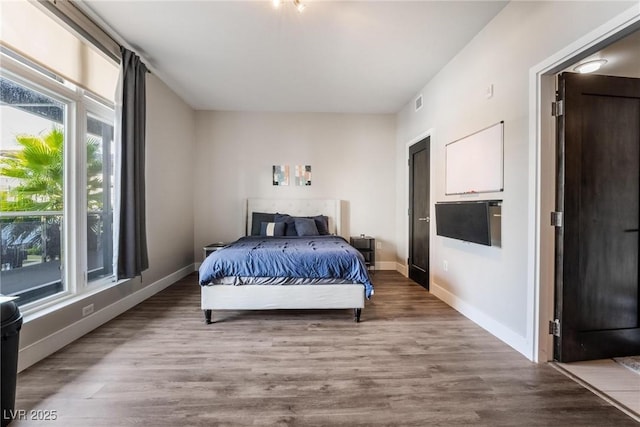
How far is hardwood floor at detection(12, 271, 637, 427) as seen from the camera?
1.45 m

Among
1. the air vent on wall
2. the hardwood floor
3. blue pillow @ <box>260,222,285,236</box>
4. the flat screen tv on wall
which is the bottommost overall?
the hardwood floor

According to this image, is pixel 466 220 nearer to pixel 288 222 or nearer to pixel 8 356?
pixel 288 222

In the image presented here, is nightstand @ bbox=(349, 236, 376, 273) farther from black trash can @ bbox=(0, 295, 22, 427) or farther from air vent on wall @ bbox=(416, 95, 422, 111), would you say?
black trash can @ bbox=(0, 295, 22, 427)

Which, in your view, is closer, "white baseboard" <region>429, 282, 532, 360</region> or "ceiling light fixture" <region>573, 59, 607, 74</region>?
"ceiling light fixture" <region>573, 59, 607, 74</region>

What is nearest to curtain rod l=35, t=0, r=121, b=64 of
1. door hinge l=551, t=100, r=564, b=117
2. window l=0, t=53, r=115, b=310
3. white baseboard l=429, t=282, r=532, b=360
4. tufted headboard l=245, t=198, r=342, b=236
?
window l=0, t=53, r=115, b=310

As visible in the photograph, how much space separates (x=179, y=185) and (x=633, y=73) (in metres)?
5.13

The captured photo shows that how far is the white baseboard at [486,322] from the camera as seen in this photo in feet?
6.77

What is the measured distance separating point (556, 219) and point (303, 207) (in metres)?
3.46

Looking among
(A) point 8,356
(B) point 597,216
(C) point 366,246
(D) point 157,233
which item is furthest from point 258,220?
(B) point 597,216

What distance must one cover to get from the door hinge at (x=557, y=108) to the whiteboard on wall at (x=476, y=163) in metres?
0.39

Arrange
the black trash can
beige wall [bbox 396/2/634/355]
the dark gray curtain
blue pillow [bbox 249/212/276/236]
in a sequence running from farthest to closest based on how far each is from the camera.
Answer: blue pillow [bbox 249/212/276/236], the dark gray curtain, beige wall [bbox 396/2/634/355], the black trash can

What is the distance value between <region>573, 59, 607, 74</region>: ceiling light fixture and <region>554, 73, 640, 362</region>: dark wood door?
0.51 feet

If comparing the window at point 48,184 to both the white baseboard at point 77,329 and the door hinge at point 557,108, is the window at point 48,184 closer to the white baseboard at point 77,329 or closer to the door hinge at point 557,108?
the white baseboard at point 77,329

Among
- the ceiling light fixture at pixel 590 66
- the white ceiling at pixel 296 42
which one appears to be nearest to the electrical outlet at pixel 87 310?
the white ceiling at pixel 296 42
